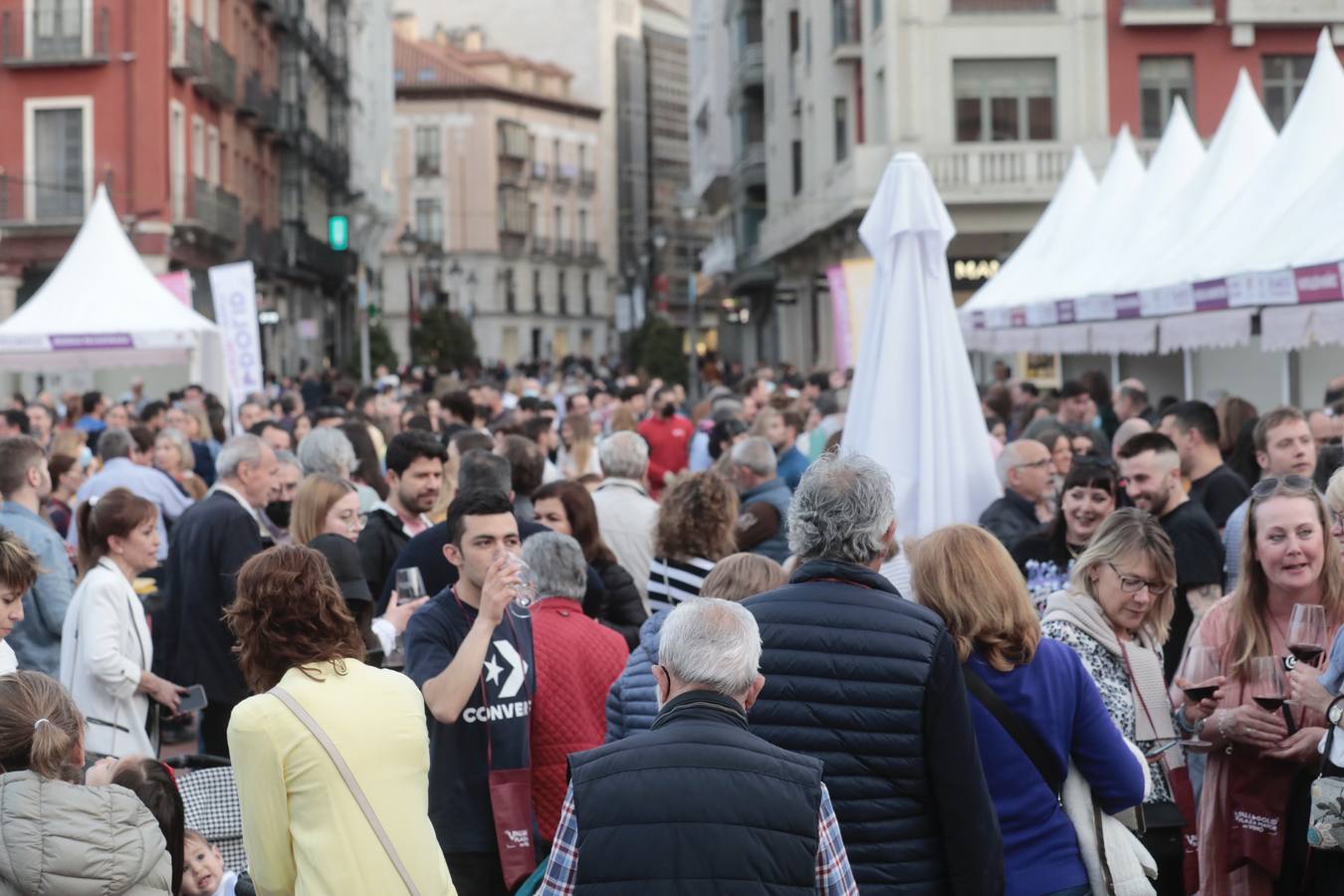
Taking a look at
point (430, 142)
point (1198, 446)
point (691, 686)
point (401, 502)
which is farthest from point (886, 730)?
point (430, 142)

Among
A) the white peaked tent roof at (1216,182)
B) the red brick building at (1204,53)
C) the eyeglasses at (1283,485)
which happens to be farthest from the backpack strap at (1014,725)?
the red brick building at (1204,53)

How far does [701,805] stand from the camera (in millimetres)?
3727

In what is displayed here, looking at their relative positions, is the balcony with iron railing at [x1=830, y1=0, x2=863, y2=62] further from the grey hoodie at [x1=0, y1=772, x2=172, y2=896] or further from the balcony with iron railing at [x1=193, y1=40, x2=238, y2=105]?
the grey hoodie at [x1=0, y1=772, x2=172, y2=896]

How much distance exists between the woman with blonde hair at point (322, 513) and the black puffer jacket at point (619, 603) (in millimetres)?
1080

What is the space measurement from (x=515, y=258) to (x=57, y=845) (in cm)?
10086

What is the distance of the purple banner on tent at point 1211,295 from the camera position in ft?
47.0

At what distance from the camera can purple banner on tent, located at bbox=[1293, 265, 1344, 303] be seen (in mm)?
12312

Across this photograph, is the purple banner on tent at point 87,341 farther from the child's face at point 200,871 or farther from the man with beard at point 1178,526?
the child's face at point 200,871

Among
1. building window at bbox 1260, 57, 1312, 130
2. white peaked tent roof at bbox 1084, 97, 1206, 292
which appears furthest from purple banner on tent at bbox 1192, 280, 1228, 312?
building window at bbox 1260, 57, 1312, 130

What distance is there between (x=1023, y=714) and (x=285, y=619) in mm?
1879

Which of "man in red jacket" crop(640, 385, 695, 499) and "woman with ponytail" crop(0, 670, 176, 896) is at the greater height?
"man in red jacket" crop(640, 385, 695, 499)

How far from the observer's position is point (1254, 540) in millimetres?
5895

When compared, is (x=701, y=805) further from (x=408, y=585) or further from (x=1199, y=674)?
(x=408, y=585)

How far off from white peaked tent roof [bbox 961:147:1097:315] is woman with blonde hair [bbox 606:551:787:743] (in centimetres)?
1680
